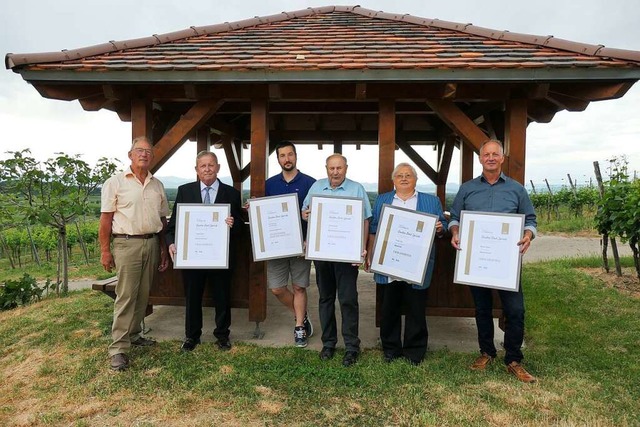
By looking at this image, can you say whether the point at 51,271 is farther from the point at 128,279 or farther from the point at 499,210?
the point at 499,210

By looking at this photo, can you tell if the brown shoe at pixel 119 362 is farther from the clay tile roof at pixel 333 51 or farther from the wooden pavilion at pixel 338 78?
the clay tile roof at pixel 333 51

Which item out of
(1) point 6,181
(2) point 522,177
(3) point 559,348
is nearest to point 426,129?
(2) point 522,177

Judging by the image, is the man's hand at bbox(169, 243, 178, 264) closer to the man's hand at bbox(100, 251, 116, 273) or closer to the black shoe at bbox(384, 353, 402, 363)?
the man's hand at bbox(100, 251, 116, 273)

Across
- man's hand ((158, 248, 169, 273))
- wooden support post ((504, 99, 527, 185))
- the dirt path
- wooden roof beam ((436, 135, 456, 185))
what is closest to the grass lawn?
man's hand ((158, 248, 169, 273))

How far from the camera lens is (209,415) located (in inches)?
107

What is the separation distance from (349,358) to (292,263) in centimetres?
100

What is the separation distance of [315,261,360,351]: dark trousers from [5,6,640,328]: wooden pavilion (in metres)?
0.91

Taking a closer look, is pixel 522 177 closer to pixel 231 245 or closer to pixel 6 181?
pixel 231 245

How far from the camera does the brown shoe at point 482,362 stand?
3.40m

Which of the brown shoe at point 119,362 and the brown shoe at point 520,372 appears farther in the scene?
the brown shoe at point 119,362

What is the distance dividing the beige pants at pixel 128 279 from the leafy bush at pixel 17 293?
409 cm

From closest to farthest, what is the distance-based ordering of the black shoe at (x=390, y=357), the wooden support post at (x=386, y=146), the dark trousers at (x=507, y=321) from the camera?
the dark trousers at (x=507, y=321) < the black shoe at (x=390, y=357) < the wooden support post at (x=386, y=146)

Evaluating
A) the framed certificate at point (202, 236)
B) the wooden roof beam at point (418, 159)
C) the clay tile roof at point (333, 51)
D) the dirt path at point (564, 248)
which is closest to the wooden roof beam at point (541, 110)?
the clay tile roof at point (333, 51)

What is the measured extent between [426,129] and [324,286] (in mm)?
5474
